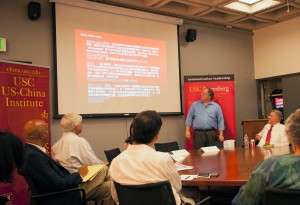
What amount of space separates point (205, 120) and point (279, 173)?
410 centimetres

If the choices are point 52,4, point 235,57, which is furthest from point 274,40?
point 52,4

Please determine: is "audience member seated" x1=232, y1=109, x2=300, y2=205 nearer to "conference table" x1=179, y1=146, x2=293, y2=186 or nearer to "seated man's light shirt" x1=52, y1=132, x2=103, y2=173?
"conference table" x1=179, y1=146, x2=293, y2=186

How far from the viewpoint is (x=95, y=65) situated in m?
5.09

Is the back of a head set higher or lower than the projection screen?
lower

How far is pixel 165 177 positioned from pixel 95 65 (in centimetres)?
349

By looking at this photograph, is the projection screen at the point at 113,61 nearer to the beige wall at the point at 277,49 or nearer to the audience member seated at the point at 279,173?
the beige wall at the point at 277,49

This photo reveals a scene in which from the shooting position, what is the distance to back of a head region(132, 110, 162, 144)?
6.70 ft

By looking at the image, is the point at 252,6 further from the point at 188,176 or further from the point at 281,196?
the point at 281,196

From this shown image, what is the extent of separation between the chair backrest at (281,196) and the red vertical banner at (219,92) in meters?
4.46

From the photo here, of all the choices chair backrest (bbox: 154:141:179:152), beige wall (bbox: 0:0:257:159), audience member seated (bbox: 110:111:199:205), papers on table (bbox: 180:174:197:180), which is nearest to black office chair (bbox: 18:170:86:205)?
audience member seated (bbox: 110:111:199:205)

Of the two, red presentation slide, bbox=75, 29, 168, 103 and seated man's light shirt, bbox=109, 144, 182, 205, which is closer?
seated man's light shirt, bbox=109, 144, 182, 205

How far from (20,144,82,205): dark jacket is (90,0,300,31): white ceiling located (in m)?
3.45

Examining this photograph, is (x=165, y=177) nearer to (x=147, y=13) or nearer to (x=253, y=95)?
(x=147, y=13)

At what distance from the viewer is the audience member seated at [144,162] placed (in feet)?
6.19
